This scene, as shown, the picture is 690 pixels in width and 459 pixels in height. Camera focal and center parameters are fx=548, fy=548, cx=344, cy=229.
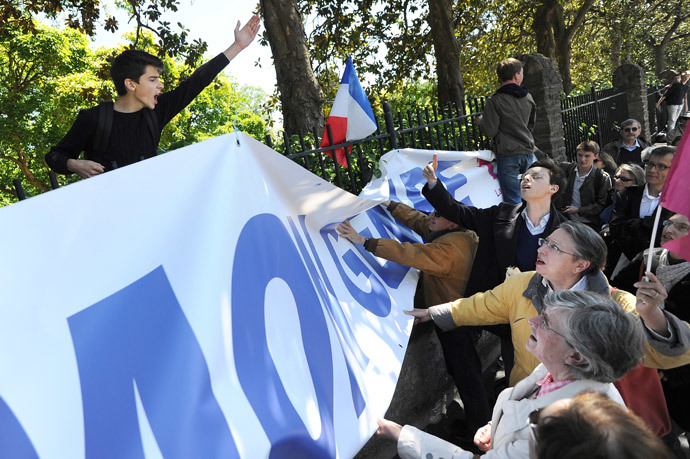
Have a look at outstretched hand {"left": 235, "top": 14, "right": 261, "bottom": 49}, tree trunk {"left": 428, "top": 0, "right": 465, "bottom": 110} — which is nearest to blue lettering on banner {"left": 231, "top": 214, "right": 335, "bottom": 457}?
outstretched hand {"left": 235, "top": 14, "right": 261, "bottom": 49}

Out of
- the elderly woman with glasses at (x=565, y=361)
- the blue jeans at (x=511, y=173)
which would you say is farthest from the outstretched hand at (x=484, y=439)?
the blue jeans at (x=511, y=173)

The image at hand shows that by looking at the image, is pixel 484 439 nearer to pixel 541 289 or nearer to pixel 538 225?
pixel 541 289

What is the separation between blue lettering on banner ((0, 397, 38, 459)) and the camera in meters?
1.52

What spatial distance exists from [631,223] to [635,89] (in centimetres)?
964

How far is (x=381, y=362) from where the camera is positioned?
2812 millimetres

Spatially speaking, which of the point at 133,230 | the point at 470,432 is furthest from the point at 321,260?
the point at 470,432

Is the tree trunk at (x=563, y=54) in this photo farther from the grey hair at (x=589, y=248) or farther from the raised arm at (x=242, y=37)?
the grey hair at (x=589, y=248)

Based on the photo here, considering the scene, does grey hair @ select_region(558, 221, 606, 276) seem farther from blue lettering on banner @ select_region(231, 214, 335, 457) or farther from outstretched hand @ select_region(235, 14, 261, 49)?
outstretched hand @ select_region(235, 14, 261, 49)

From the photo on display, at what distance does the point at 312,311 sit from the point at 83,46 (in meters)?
22.2

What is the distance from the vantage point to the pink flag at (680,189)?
254cm

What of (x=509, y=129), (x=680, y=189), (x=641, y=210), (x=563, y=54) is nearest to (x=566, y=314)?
(x=680, y=189)

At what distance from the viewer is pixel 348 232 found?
338 cm

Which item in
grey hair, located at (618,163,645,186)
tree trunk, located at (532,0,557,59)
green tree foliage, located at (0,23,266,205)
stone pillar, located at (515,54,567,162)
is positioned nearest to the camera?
grey hair, located at (618,163,645,186)

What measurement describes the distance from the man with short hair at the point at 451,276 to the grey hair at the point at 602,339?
4.95 feet
